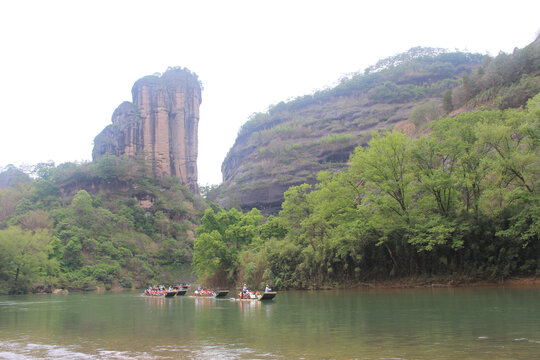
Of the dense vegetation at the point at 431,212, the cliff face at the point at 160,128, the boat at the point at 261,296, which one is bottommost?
the boat at the point at 261,296

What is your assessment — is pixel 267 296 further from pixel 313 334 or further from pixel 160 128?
pixel 160 128

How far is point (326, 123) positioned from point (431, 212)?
118825 mm

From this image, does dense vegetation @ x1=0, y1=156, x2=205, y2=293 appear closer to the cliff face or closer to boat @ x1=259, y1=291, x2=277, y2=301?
the cliff face

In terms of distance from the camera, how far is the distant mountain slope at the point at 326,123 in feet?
430

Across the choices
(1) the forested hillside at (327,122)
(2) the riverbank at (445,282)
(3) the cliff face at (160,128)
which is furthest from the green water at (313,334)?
(3) the cliff face at (160,128)

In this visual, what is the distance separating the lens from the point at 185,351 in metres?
13.7

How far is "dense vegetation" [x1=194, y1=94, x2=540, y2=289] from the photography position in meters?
32.5

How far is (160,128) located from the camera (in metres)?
134

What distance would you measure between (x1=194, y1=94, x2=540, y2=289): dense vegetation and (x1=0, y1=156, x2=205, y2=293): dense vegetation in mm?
42193

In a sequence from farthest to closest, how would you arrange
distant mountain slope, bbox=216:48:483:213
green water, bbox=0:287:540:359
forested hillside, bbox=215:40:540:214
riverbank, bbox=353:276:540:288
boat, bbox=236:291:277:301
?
distant mountain slope, bbox=216:48:483:213, forested hillside, bbox=215:40:540:214, boat, bbox=236:291:277:301, riverbank, bbox=353:276:540:288, green water, bbox=0:287:540:359

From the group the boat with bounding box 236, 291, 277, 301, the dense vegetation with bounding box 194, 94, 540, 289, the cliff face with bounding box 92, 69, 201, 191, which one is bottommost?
the boat with bounding box 236, 291, 277, 301

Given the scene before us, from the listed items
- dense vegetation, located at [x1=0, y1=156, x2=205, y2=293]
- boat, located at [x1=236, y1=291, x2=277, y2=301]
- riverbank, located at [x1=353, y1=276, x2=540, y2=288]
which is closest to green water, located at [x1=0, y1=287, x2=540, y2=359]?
boat, located at [x1=236, y1=291, x2=277, y2=301]

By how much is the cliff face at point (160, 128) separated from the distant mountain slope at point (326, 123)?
18.8m

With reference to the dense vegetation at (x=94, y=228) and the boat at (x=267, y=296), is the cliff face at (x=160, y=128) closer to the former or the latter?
the dense vegetation at (x=94, y=228)
